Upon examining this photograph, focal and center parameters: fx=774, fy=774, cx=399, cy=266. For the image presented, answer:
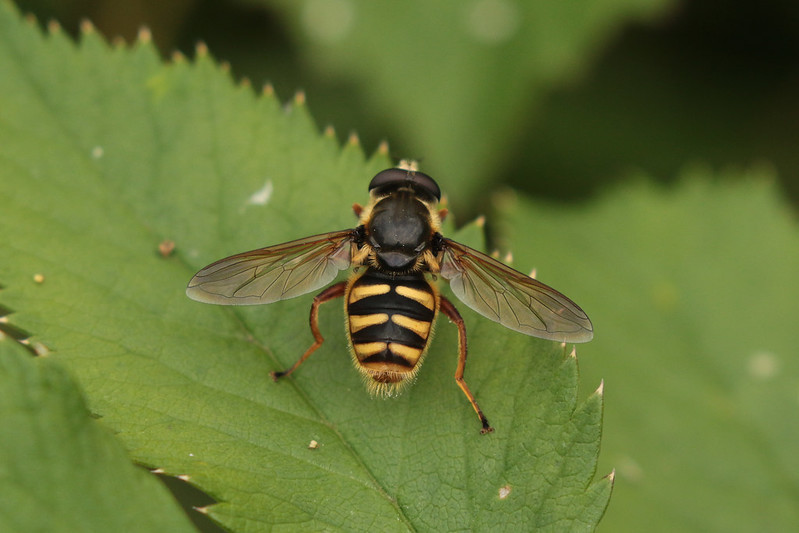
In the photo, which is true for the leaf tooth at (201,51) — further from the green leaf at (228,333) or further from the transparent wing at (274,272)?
the transparent wing at (274,272)

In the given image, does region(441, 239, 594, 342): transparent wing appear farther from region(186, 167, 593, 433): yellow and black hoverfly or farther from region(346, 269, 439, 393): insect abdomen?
region(346, 269, 439, 393): insect abdomen

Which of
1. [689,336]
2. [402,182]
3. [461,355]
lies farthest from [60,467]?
[689,336]

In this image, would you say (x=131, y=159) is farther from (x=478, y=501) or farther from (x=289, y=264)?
(x=478, y=501)

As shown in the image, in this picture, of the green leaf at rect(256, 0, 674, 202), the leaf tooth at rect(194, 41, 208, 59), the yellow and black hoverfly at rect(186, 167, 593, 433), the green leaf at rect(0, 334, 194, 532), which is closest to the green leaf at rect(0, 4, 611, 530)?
the leaf tooth at rect(194, 41, 208, 59)

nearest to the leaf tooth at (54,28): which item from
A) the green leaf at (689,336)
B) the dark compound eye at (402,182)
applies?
the dark compound eye at (402,182)

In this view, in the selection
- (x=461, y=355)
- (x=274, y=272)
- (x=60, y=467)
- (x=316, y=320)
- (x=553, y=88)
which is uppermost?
(x=553, y=88)

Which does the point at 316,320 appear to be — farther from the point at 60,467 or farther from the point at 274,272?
the point at 60,467
